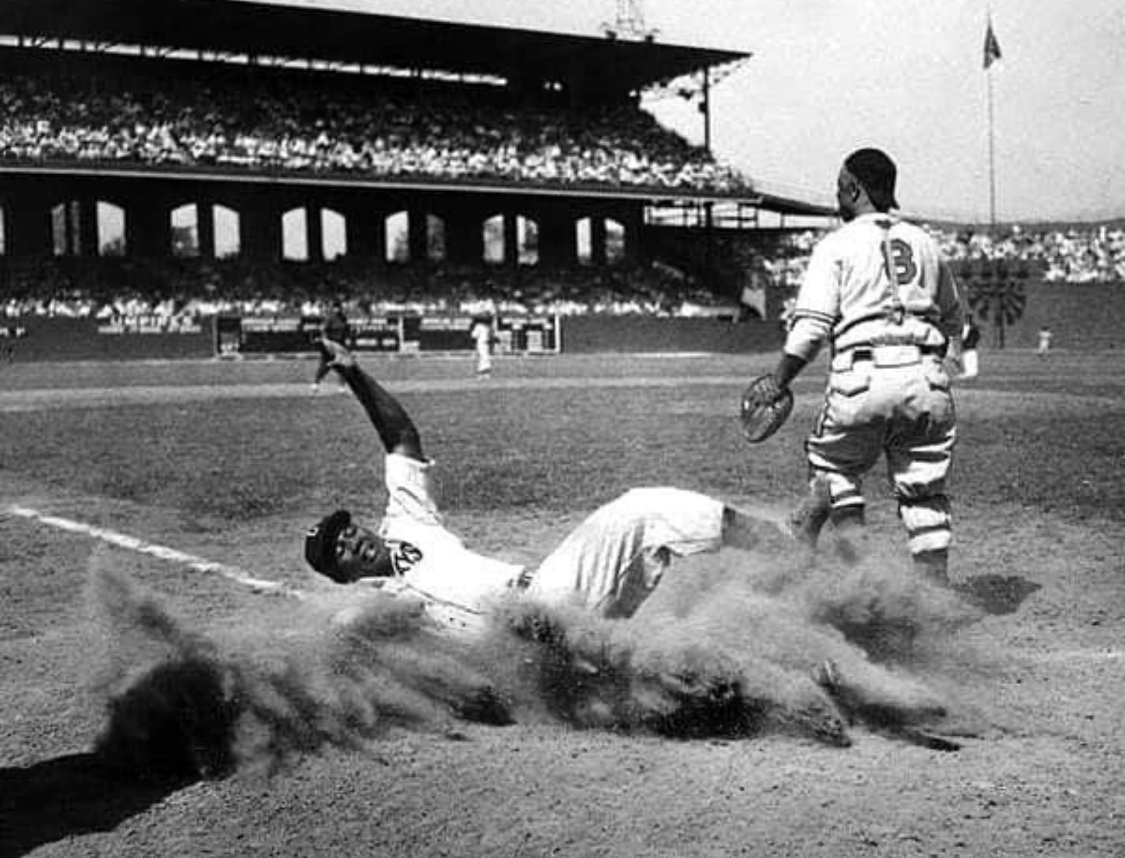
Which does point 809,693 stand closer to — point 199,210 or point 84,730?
point 84,730

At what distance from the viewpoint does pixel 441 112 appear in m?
49.6

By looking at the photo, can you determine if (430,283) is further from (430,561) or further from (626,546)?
(626,546)

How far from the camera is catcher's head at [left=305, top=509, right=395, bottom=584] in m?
4.81

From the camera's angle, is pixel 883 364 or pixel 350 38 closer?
pixel 883 364

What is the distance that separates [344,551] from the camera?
488 cm

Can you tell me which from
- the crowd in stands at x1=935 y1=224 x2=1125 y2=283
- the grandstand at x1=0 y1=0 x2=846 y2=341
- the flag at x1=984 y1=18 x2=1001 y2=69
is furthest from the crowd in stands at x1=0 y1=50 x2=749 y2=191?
the flag at x1=984 y1=18 x2=1001 y2=69

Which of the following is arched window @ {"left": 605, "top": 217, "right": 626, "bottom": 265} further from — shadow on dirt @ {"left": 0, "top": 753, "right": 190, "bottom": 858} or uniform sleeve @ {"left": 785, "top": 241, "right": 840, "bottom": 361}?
shadow on dirt @ {"left": 0, "top": 753, "right": 190, "bottom": 858}

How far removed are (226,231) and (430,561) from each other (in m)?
43.9

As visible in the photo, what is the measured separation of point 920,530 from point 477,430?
1122 centimetres

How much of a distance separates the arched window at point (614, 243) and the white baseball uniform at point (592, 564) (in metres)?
48.0

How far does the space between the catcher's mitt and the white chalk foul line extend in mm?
2369

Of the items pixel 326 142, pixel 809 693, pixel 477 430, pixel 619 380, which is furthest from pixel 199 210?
pixel 809 693

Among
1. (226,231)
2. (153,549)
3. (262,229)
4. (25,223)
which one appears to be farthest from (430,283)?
(153,549)

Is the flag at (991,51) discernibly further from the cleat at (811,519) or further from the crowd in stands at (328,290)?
the crowd in stands at (328,290)
